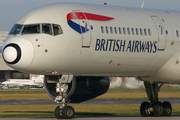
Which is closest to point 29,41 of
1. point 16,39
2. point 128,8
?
point 16,39

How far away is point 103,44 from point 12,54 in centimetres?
493

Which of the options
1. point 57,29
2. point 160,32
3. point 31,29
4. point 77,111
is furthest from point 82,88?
point 77,111

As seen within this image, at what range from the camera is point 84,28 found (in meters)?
18.5

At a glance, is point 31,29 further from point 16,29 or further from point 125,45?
point 125,45

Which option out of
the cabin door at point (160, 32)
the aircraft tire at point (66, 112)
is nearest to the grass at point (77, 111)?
the aircraft tire at point (66, 112)

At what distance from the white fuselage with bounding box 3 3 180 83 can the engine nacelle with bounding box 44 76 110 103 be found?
51.6 inches

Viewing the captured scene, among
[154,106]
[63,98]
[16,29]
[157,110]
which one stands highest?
[16,29]

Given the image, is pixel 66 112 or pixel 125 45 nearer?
pixel 66 112

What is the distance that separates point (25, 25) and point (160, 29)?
317 inches

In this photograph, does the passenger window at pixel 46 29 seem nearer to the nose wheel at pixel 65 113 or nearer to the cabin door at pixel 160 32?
the nose wheel at pixel 65 113

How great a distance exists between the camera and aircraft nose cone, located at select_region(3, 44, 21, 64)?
16938 millimetres

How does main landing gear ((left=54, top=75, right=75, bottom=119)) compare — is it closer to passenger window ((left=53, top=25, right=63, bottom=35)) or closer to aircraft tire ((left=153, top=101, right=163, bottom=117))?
passenger window ((left=53, top=25, right=63, bottom=35))

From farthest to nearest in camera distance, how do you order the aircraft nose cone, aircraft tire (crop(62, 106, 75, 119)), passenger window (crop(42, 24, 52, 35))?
aircraft tire (crop(62, 106, 75, 119)) → passenger window (crop(42, 24, 52, 35)) → the aircraft nose cone

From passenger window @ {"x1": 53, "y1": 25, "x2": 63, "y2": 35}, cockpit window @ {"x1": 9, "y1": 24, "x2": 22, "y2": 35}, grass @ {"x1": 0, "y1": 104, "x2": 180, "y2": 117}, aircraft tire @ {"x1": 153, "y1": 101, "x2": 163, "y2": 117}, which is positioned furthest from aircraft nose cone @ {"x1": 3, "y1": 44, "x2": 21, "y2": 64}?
aircraft tire @ {"x1": 153, "y1": 101, "x2": 163, "y2": 117}
